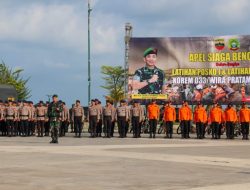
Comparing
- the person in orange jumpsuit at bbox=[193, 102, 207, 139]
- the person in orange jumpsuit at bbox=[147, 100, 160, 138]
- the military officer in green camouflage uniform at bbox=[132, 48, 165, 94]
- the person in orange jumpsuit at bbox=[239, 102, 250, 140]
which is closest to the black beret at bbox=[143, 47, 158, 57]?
the military officer in green camouflage uniform at bbox=[132, 48, 165, 94]

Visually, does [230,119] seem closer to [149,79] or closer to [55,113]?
[55,113]

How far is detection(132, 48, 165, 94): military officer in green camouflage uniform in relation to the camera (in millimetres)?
38656

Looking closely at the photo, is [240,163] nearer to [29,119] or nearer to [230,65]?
[29,119]

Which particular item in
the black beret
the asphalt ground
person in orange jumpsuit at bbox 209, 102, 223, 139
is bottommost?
the asphalt ground

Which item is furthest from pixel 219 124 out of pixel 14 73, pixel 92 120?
pixel 14 73

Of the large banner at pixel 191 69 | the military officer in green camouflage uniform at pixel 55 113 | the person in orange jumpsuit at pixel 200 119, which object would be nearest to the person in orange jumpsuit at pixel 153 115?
the person in orange jumpsuit at pixel 200 119

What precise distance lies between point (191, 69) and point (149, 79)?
2764 millimetres

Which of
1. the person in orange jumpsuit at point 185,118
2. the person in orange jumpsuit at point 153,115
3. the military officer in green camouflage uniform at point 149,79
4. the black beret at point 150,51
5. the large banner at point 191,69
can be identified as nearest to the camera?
the person in orange jumpsuit at point 153,115

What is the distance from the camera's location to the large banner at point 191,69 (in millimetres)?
37812

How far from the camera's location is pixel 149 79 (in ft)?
127

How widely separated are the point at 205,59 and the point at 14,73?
1658 inches

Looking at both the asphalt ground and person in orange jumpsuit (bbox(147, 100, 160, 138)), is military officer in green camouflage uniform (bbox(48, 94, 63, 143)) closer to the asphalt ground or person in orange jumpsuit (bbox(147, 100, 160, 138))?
the asphalt ground

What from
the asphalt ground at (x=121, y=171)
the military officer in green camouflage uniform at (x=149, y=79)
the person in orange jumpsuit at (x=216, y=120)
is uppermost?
the military officer in green camouflage uniform at (x=149, y=79)

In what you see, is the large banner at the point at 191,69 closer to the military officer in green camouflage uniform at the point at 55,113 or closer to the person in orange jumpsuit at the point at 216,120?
the person in orange jumpsuit at the point at 216,120
